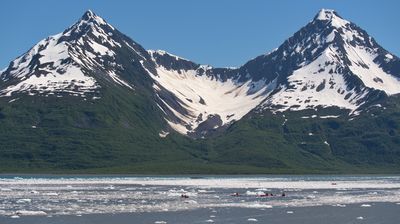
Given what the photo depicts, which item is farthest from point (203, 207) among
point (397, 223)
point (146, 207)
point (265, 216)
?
point (397, 223)

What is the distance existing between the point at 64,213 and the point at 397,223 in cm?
3928

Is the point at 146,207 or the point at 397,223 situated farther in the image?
the point at 146,207

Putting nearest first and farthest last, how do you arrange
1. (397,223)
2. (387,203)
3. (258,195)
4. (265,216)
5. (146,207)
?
(397,223), (265,216), (146,207), (387,203), (258,195)

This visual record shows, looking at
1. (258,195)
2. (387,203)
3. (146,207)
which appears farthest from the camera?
(258,195)

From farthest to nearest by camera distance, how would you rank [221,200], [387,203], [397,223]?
1. [221,200]
2. [387,203]
3. [397,223]

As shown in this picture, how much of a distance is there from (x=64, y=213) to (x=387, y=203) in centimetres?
4908

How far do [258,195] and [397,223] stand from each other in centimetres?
5327

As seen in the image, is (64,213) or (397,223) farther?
(64,213)

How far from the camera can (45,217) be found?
7988 centimetres

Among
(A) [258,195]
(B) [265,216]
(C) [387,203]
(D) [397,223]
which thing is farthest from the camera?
(A) [258,195]

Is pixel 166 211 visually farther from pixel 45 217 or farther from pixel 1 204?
pixel 1 204

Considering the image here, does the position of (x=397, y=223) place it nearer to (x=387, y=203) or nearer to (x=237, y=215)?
(x=237, y=215)

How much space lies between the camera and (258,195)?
128m

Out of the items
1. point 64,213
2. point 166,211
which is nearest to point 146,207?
point 166,211
